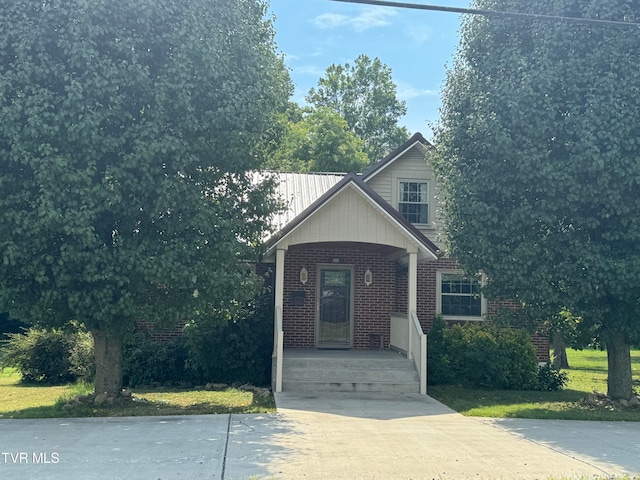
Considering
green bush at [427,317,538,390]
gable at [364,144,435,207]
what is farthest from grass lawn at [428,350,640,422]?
gable at [364,144,435,207]

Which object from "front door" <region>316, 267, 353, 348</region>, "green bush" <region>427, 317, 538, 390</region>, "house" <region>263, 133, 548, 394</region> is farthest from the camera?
"front door" <region>316, 267, 353, 348</region>

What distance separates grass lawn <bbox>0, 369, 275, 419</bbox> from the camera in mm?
10234

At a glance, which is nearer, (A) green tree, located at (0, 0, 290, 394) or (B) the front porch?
(A) green tree, located at (0, 0, 290, 394)

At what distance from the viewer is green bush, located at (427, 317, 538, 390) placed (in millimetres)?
14438

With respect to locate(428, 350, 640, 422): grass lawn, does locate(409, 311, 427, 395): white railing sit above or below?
above

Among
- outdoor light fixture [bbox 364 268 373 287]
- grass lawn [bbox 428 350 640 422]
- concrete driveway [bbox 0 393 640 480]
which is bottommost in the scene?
grass lawn [bbox 428 350 640 422]

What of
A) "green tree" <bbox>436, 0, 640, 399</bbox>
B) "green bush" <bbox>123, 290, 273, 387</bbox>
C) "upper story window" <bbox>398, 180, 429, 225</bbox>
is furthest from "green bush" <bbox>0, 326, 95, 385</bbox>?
"green tree" <bbox>436, 0, 640, 399</bbox>

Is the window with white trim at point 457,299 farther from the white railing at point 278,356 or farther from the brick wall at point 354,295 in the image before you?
the white railing at point 278,356

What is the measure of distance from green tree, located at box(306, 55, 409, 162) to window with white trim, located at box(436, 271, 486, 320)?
30.1 meters

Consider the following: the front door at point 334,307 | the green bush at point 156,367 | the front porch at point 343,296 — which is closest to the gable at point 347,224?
the front porch at point 343,296

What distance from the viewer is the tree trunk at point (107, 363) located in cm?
1109

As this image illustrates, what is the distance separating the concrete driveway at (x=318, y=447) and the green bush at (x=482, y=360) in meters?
3.86

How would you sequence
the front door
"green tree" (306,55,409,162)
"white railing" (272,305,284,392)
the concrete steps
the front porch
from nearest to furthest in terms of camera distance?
"white railing" (272,305,284,392), the concrete steps, the front porch, the front door, "green tree" (306,55,409,162)

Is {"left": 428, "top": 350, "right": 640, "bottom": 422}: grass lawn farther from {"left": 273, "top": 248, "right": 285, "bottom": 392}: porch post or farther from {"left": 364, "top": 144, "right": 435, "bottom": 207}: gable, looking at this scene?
{"left": 364, "top": 144, "right": 435, "bottom": 207}: gable
